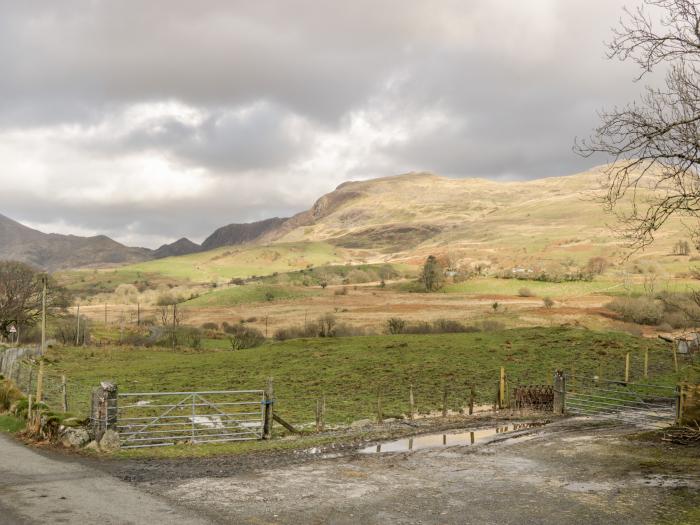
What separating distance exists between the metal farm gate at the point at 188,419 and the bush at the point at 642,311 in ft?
194

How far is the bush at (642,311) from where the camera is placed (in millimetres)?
77438

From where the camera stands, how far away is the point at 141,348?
248ft

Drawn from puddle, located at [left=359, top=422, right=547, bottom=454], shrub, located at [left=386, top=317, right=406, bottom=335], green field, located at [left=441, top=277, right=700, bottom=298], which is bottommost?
shrub, located at [left=386, top=317, right=406, bottom=335]

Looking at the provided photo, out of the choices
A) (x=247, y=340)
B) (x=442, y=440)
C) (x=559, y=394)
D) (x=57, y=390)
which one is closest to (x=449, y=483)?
(x=442, y=440)

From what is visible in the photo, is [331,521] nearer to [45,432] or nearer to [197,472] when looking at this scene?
[197,472]

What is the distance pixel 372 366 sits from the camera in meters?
51.6

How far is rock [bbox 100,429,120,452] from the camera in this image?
20203 millimetres

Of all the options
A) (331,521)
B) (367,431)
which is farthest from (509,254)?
(331,521)

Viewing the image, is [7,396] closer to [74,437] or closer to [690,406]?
[74,437]

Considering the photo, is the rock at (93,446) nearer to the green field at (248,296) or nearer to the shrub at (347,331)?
the shrub at (347,331)

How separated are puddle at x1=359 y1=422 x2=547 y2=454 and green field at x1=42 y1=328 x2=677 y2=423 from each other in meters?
6.93

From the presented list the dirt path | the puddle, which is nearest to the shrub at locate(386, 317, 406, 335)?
the puddle

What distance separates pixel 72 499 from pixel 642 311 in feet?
256

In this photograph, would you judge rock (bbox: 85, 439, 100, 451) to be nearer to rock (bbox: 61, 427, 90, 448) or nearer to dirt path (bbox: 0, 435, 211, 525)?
rock (bbox: 61, 427, 90, 448)
